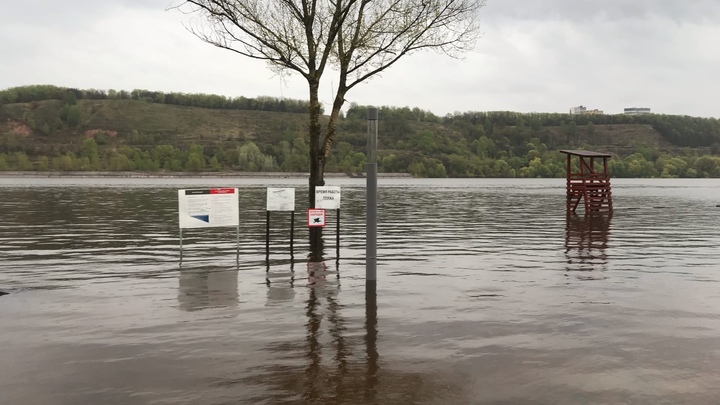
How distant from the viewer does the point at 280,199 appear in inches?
627

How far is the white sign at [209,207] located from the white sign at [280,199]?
136cm

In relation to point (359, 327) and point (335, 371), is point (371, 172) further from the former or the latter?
point (335, 371)

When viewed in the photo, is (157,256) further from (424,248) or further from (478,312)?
(478,312)

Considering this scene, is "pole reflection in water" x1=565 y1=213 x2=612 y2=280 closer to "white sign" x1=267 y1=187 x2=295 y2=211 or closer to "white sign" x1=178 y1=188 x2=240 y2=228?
"white sign" x1=267 y1=187 x2=295 y2=211

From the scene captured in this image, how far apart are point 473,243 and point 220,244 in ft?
26.6

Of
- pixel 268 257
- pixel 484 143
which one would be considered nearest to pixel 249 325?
pixel 268 257

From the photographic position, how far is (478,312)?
977 centimetres

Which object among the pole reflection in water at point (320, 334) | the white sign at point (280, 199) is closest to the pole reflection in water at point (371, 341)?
the pole reflection in water at point (320, 334)

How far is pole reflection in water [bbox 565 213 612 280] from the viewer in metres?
14.4

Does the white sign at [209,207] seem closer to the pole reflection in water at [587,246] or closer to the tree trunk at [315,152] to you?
the tree trunk at [315,152]

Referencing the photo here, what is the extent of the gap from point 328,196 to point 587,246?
898cm

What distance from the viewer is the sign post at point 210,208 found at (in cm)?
1436

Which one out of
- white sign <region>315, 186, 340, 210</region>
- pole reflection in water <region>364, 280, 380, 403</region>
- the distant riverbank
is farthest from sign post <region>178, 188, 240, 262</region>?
the distant riverbank

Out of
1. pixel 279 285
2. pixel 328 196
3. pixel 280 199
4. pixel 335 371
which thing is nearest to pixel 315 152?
pixel 280 199
